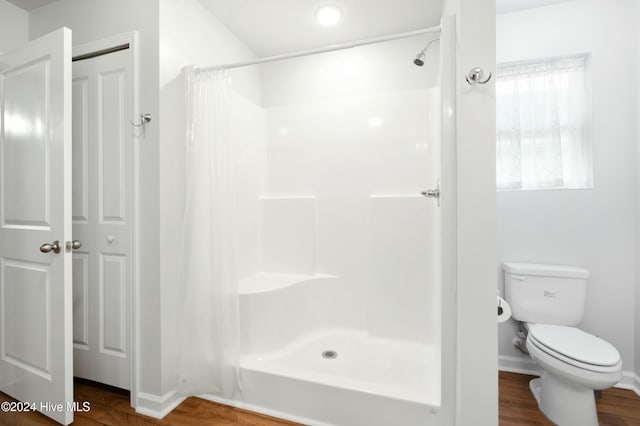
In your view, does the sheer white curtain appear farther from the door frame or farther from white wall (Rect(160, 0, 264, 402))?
the door frame

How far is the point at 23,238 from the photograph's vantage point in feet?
5.34

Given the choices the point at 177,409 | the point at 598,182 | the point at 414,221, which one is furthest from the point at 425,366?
the point at 598,182

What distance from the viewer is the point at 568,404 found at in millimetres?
1556

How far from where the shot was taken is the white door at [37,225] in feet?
4.81

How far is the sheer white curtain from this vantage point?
1.63m

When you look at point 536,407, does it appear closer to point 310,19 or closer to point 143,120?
point 143,120

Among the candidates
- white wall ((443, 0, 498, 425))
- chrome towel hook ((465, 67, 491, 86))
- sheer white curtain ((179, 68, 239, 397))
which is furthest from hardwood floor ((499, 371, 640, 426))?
chrome towel hook ((465, 67, 491, 86))

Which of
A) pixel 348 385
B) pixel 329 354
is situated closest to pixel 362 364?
pixel 329 354

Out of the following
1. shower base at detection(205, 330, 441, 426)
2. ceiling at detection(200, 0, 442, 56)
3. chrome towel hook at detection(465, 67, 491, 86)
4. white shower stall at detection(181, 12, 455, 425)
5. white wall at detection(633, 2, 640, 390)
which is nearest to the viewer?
chrome towel hook at detection(465, 67, 491, 86)

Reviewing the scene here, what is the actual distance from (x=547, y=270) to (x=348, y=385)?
1492 mm

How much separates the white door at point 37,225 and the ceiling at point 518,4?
262 cm

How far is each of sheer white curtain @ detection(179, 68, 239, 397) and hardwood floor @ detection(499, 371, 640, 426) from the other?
1.55 meters

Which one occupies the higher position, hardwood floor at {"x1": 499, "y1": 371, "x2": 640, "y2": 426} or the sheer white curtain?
the sheer white curtain

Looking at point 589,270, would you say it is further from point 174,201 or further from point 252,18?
point 252,18
